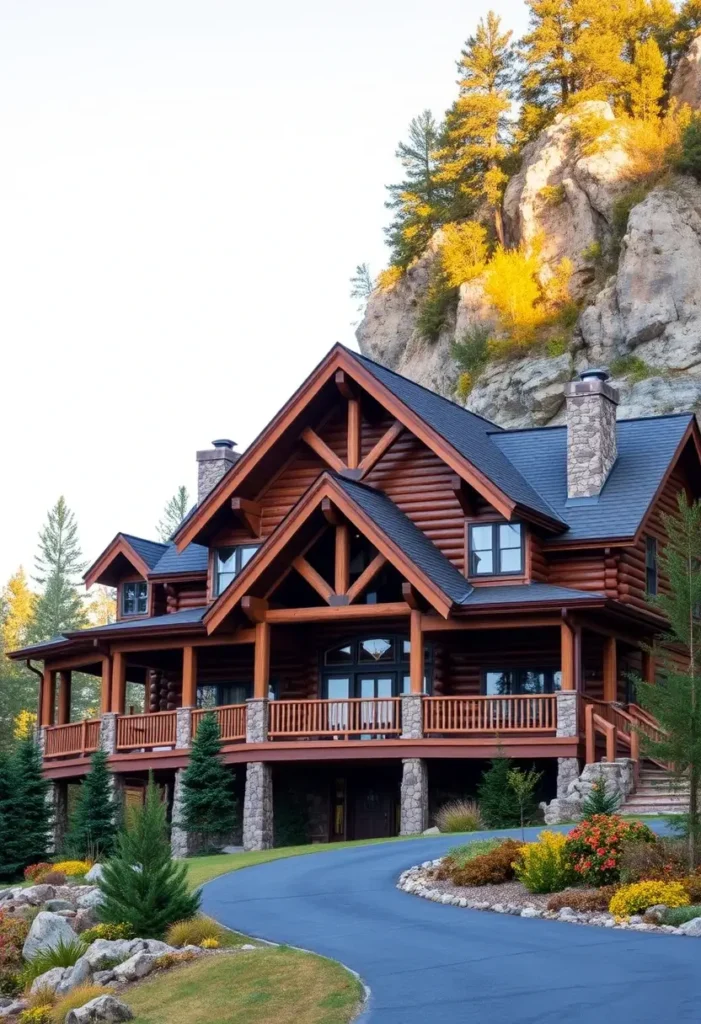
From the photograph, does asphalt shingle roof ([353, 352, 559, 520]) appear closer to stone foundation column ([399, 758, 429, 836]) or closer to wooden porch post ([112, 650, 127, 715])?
stone foundation column ([399, 758, 429, 836])

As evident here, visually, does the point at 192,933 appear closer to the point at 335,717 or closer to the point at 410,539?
the point at 335,717

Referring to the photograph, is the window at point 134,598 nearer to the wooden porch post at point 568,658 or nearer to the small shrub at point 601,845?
the wooden porch post at point 568,658

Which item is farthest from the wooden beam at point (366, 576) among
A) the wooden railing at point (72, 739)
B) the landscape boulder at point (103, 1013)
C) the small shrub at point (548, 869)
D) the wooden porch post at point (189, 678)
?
the landscape boulder at point (103, 1013)

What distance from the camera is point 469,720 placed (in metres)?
34.3

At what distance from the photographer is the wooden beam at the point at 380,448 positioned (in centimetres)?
3759

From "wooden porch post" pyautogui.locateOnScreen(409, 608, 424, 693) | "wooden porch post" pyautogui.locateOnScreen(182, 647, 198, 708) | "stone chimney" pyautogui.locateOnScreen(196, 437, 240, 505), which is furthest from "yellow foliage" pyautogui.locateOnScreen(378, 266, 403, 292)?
"wooden porch post" pyautogui.locateOnScreen(409, 608, 424, 693)

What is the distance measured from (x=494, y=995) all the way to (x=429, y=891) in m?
7.25

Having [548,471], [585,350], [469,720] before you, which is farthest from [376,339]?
[469,720]

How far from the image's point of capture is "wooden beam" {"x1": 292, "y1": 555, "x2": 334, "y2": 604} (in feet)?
116

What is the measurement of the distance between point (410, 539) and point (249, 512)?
5145 mm

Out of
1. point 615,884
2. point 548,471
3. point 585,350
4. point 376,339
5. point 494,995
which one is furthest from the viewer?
point 376,339

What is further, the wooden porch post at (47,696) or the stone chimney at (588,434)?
the wooden porch post at (47,696)

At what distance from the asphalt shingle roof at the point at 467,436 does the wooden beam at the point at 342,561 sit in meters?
3.27

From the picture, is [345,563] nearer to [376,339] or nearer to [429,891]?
[429,891]
